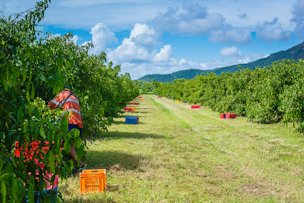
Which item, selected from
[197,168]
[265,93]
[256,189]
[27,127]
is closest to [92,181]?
[256,189]

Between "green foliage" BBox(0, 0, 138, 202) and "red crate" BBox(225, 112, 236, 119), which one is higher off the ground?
"green foliage" BBox(0, 0, 138, 202)

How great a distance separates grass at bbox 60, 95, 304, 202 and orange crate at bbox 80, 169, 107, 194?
169 millimetres

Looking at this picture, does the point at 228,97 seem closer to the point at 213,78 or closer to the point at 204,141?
the point at 213,78

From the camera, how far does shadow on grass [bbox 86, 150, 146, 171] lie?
10.9m

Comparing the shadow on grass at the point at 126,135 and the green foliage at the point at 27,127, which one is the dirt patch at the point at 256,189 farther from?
the shadow on grass at the point at 126,135

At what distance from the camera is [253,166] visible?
11492 mm

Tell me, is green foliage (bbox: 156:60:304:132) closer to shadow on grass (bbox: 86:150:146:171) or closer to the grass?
Answer: the grass

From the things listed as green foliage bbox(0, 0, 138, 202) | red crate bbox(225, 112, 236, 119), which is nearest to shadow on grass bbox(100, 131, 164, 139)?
red crate bbox(225, 112, 236, 119)

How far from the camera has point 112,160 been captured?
1186 cm

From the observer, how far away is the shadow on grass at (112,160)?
35.9 ft

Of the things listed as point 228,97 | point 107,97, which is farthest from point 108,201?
point 228,97

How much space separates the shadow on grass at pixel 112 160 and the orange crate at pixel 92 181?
2.29 meters

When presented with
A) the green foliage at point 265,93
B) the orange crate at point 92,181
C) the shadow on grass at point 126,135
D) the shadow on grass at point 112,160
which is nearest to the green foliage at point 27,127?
the orange crate at point 92,181

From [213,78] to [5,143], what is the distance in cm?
3915
